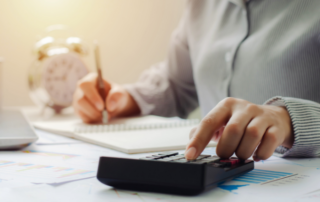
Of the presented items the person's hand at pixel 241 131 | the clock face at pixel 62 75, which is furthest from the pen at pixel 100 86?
the person's hand at pixel 241 131

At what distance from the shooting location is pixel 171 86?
38.1 inches

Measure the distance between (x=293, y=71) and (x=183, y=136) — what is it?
9.1 inches

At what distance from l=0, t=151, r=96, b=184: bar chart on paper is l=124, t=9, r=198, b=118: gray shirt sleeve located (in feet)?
1.70

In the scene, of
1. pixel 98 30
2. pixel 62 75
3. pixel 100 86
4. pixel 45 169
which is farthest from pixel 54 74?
pixel 45 169

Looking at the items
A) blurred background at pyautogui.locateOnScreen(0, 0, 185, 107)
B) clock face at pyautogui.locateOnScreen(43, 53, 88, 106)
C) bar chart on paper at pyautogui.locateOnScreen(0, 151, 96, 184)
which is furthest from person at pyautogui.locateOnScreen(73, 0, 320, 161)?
blurred background at pyautogui.locateOnScreen(0, 0, 185, 107)

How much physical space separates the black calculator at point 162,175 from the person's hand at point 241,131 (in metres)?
0.04

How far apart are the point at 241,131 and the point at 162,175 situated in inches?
4.5

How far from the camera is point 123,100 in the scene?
80 centimetres

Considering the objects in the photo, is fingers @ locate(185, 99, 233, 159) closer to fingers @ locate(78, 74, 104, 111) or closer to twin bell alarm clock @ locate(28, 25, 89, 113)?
fingers @ locate(78, 74, 104, 111)

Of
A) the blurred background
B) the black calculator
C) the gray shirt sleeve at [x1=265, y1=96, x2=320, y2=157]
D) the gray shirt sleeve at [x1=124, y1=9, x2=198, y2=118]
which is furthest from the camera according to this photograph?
the blurred background

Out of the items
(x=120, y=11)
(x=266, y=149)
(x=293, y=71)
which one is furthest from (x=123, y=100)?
(x=120, y=11)

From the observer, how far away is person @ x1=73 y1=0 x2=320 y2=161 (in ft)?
1.01

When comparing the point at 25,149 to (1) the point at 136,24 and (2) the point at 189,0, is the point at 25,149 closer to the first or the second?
(2) the point at 189,0

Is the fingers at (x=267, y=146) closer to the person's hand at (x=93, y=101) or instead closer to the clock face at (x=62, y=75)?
the person's hand at (x=93, y=101)
